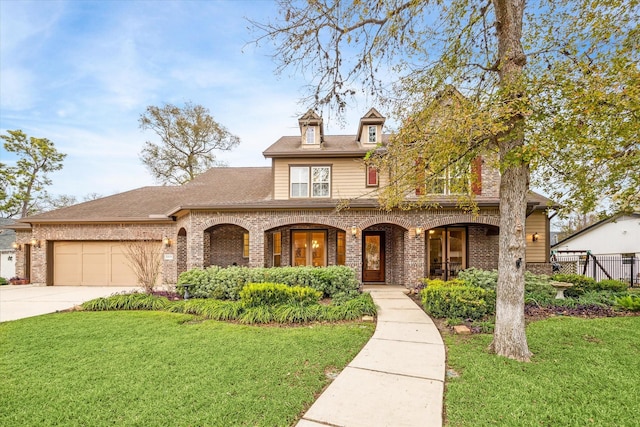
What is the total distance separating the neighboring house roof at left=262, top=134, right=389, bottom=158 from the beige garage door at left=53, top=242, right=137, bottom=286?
8078 millimetres

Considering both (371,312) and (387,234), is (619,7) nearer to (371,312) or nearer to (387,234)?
(371,312)

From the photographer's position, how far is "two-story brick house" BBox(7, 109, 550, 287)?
32.8ft

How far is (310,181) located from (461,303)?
7038 millimetres

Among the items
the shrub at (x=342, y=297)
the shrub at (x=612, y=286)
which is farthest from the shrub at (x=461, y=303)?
the shrub at (x=612, y=286)

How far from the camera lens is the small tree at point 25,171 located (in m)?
20.6

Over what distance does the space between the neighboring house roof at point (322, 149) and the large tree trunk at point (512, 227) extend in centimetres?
629

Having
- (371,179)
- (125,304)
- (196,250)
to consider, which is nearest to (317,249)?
(371,179)

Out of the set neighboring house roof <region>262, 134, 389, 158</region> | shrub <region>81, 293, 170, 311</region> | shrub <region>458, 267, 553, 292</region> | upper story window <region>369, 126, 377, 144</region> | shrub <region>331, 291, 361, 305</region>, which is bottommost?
shrub <region>81, 293, 170, 311</region>

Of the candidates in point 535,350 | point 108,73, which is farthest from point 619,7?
point 108,73

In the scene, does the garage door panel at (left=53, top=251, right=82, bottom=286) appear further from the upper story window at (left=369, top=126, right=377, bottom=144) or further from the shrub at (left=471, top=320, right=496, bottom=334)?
the shrub at (left=471, top=320, right=496, bottom=334)

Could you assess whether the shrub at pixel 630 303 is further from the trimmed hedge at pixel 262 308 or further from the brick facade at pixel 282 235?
the trimmed hedge at pixel 262 308

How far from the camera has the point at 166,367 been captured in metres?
3.79

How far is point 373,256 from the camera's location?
38.6ft

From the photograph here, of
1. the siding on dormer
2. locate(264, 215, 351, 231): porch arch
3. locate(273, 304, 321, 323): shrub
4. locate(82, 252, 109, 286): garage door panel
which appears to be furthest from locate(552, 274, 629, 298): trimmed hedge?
locate(82, 252, 109, 286): garage door panel
